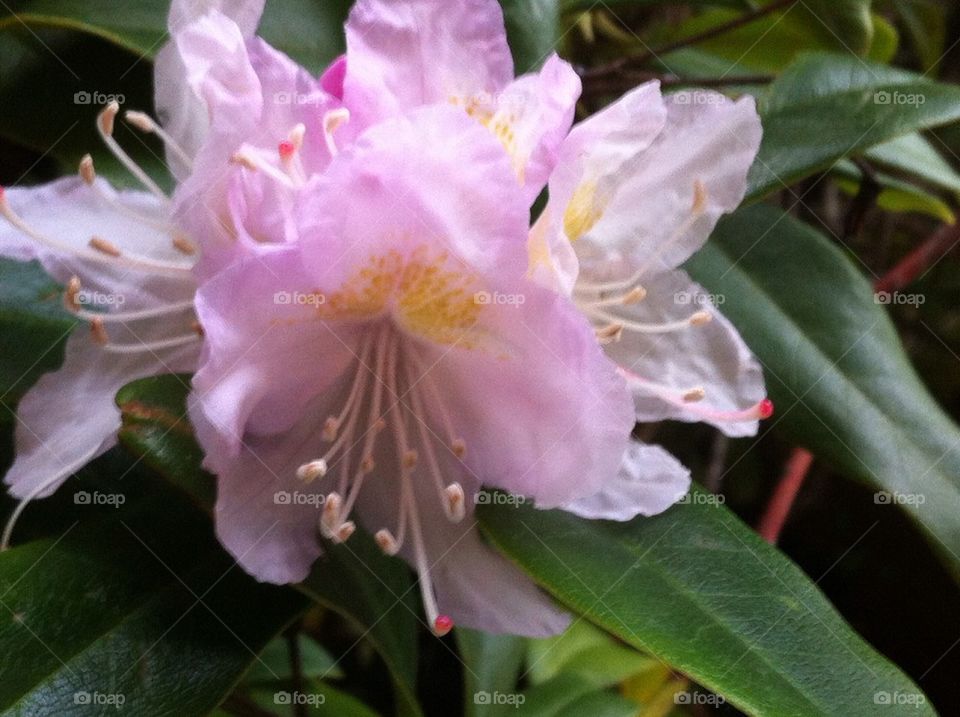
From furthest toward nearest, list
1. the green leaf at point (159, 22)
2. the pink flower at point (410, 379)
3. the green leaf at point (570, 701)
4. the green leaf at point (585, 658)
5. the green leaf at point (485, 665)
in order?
the green leaf at point (585, 658), the green leaf at point (570, 701), the green leaf at point (485, 665), the green leaf at point (159, 22), the pink flower at point (410, 379)

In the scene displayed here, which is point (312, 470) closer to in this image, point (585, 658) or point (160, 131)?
point (160, 131)

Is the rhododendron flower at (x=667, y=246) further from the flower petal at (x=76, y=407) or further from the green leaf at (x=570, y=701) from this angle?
the green leaf at (x=570, y=701)

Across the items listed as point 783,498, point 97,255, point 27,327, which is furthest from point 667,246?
point 783,498

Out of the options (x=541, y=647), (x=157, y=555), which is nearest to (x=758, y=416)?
(x=157, y=555)

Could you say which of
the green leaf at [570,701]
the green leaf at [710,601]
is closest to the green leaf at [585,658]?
the green leaf at [570,701]

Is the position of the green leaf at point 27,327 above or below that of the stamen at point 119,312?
below

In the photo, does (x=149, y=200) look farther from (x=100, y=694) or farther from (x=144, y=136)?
(x=100, y=694)

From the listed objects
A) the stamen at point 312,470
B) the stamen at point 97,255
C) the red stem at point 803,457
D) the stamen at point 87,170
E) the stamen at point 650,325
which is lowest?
the red stem at point 803,457
